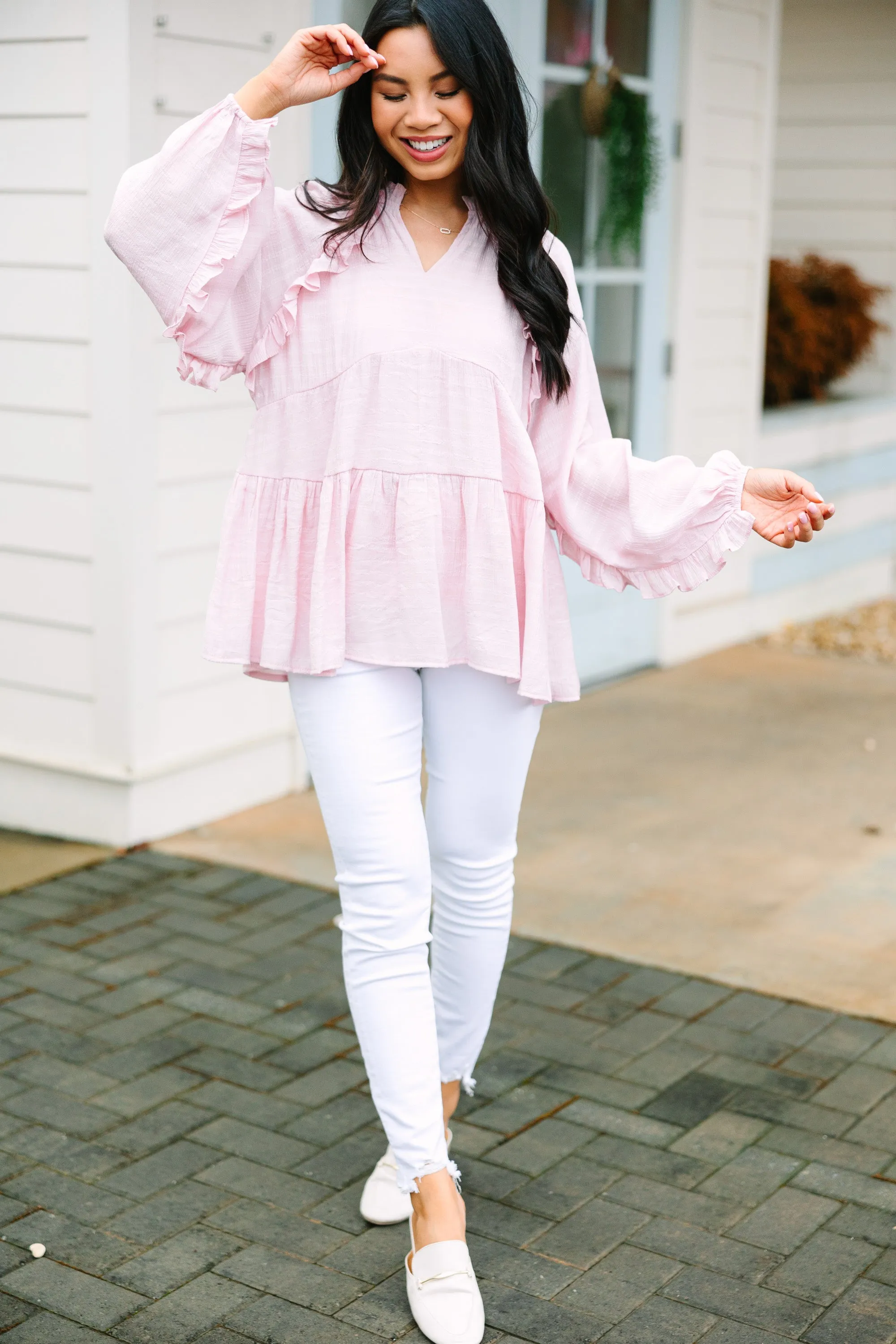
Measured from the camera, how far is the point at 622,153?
17.9 ft

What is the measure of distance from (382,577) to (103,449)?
6.23 feet

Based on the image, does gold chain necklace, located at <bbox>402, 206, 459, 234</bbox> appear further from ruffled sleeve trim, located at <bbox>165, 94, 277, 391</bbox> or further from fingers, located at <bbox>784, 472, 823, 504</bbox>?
fingers, located at <bbox>784, 472, 823, 504</bbox>

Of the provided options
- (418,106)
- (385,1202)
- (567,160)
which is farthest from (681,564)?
(567,160)

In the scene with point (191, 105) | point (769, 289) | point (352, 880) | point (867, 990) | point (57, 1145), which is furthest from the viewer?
point (769, 289)

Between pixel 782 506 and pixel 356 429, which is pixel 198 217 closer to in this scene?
pixel 356 429

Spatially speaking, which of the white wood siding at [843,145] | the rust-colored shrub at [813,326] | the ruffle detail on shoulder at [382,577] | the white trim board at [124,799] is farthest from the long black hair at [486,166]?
the white wood siding at [843,145]

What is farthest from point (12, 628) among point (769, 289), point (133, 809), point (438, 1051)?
point (769, 289)

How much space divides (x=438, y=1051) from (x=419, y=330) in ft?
3.29

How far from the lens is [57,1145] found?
2.57 metres

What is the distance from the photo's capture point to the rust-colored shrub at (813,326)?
23.4 feet

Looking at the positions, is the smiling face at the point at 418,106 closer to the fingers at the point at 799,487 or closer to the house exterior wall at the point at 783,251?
the fingers at the point at 799,487

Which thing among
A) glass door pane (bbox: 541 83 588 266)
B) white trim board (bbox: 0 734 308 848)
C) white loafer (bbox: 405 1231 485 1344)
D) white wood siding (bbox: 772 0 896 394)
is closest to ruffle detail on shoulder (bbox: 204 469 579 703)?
white loafer (bbox: 405 1231 485 1344)

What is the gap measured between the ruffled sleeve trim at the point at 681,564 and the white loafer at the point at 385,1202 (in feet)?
2.73

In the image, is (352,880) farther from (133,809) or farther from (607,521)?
(133,809)
